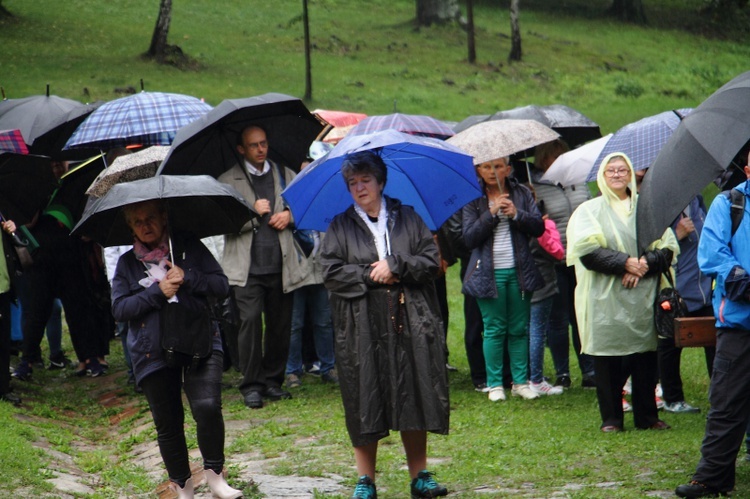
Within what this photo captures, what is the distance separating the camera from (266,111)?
32.7ft

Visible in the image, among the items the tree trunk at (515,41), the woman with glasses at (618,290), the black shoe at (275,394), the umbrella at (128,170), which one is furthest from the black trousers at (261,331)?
the tree trunk at (515,41)

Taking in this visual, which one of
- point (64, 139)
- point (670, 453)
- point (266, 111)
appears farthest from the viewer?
point (64, 139)

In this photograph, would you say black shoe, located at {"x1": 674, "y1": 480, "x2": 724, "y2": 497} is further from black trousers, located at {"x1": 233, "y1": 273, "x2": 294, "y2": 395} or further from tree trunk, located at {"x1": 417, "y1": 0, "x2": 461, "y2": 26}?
tree trunk, located at {"x1": 417, "y1": 0, "x2": 461, "y2": 26}

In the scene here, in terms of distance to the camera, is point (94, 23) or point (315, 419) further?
point (94, 23)

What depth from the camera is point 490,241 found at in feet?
32.3

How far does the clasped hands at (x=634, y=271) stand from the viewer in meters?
8.27

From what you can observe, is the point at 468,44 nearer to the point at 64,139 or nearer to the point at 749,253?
the point at 64,139

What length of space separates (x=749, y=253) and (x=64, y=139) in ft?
28.4

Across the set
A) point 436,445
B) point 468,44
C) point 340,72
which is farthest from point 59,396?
point 468,44

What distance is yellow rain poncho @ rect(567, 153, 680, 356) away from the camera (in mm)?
8328

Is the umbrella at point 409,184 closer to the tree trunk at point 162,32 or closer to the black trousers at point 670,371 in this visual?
the black trousers at point 670,371

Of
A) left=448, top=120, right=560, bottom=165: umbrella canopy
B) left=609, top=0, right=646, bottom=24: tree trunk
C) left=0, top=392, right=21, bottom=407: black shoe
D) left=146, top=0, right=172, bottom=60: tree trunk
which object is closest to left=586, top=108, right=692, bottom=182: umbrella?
left=448, top=120, right=560, bottom=165: umbrella canopy

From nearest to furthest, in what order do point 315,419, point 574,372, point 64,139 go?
point 315,419, point 574,372, point 64,139

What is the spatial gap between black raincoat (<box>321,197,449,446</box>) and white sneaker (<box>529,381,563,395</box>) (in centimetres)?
380
